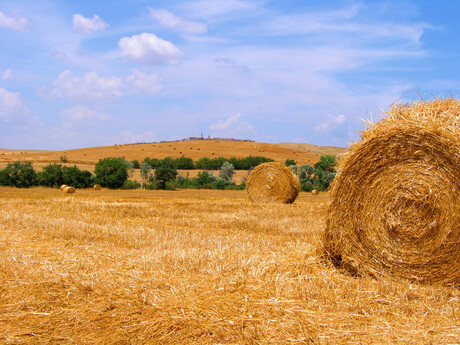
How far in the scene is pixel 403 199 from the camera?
582cm

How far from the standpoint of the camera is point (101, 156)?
195ft

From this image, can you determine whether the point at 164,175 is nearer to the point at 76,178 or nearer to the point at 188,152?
the point at 76,178

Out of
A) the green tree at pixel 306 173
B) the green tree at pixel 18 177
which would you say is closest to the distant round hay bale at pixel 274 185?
the green tree at pixel 306 173

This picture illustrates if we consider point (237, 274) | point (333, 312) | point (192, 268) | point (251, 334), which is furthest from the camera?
point (192, 268)

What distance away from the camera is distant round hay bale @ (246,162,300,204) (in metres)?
18.3

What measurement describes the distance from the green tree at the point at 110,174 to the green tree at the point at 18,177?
13.7 feet

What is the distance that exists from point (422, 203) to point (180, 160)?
4239cm

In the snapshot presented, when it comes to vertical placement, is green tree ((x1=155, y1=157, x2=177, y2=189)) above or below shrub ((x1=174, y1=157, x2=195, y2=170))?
below

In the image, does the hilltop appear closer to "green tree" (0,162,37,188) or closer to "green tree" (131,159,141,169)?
"green tree" (131,159,141,169)

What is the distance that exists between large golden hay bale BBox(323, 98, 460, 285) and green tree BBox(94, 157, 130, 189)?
87.6 feet

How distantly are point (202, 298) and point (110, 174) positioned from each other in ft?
93.2

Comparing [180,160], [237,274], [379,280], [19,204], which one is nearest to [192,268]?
[237,274]

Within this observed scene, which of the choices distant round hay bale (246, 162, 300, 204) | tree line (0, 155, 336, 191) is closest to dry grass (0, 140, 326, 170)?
tree line (0, 155, 336, 191)

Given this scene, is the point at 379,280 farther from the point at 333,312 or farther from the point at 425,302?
the point at 333,312
